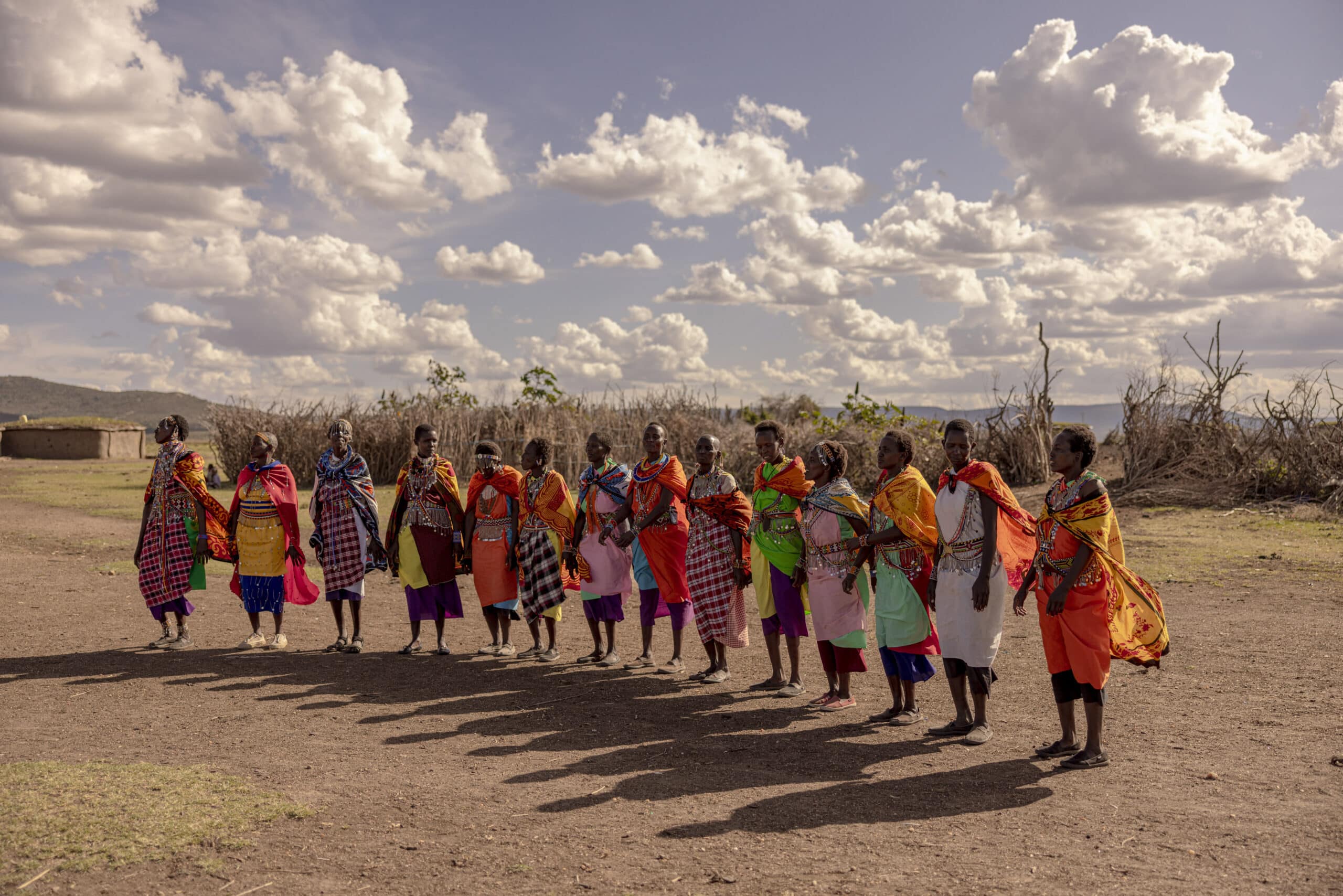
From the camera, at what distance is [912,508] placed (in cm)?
590

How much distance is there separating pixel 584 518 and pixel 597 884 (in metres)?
4.23

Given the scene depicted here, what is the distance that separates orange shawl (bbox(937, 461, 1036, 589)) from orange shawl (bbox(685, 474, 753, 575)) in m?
1.63

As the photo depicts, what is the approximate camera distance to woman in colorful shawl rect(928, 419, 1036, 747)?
5.49m

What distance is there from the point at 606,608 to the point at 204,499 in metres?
3.50

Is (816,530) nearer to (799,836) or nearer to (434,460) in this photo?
(799,836)

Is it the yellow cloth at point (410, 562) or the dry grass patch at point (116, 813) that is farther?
the yellow cloth at point (410, 562)

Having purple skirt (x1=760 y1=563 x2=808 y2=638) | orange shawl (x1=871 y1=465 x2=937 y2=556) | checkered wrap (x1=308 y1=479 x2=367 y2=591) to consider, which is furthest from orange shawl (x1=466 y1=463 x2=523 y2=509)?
orange shawl (x1=871 y1=465 x2=937 y2=556)

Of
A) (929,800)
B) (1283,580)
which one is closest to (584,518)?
(929,800)

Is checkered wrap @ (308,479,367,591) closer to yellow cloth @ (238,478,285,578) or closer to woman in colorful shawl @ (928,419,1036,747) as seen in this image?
yellow cloth @ (238,478,285,578)

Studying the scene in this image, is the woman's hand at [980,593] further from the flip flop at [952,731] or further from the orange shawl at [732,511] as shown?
the orange shawl at [732,511]

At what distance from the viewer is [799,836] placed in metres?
4.38

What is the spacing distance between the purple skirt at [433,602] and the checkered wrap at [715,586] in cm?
224

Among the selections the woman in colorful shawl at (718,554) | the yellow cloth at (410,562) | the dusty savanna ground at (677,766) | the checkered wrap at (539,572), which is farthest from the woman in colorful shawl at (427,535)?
the woman in colorful shawl at (718,554)

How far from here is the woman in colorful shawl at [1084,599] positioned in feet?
16.8
